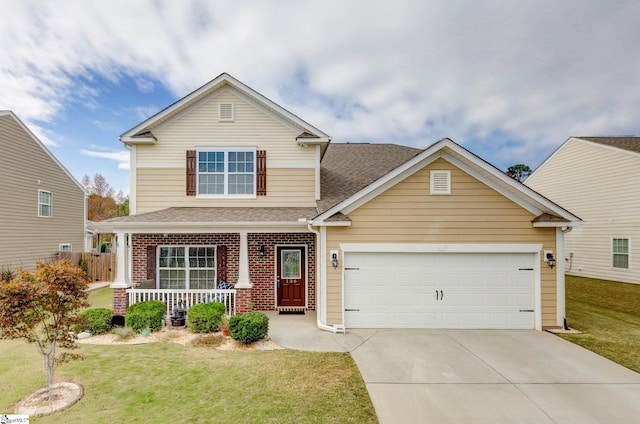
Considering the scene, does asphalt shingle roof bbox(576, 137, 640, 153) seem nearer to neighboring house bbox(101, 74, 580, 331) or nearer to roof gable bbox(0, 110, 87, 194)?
neighboring house bbox(101, 74, 580, 331)

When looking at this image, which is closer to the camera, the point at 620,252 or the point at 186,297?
the point at 186,297

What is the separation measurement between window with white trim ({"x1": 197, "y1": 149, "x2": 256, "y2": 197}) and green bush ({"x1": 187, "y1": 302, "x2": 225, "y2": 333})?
13.7 ft

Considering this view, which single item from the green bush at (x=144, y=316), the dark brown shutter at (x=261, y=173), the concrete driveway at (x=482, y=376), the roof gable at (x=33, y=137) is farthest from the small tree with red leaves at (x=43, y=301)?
the roof gable at (x=33, y=137)

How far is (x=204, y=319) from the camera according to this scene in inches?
302

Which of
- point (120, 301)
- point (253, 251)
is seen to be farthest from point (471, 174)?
point (120, 301)

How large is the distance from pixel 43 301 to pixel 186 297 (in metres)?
4.37

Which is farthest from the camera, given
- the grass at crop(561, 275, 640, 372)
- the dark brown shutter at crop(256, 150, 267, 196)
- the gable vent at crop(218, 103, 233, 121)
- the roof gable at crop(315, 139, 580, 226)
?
the gable vent at crop(218, 103, 233, 121)

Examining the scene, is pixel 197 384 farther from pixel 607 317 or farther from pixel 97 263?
pixel 97 263

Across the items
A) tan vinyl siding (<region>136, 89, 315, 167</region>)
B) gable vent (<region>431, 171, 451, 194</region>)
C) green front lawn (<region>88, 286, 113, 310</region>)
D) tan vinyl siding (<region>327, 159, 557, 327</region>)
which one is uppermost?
tan vinyl siding (<region>136, 89, 315, 167</region>)

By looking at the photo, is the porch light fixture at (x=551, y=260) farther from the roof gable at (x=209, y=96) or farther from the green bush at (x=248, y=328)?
the green bush at (x=248, y=328)

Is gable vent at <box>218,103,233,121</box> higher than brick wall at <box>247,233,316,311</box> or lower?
higher

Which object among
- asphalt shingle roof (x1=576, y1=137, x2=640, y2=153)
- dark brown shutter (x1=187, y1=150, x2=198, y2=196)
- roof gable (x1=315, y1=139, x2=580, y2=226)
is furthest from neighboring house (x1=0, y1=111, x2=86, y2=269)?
asphalt shingle roof (x1=576, y1=137, x2=640, y2=153)

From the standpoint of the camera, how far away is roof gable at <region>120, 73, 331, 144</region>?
10141mm

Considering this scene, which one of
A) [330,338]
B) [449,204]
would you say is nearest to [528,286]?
[449,204]
